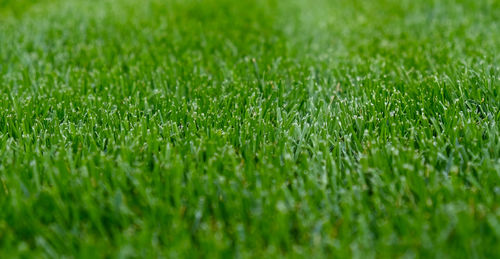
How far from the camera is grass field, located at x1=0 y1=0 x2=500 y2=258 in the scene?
161 centimetres

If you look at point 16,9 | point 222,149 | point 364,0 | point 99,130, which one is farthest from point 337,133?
point 16,9

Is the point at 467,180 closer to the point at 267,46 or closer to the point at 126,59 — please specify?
the point at 267,46

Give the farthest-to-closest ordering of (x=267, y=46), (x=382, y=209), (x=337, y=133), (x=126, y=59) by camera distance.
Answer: (x=267, y=46), (x=126, y=59), (x=337, y=133), (x=382, y=209)

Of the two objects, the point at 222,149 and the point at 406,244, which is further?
the point at 222,149

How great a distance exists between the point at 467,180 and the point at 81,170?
161 centimetres

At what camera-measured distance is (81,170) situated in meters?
1.92

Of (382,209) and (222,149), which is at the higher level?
(222,149)

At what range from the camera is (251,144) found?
2.19 metres

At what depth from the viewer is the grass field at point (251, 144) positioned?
5.29ft

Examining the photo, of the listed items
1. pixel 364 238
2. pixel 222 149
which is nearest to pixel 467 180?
pixel 364 238

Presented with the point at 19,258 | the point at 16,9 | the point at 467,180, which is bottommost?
the point at 467,180

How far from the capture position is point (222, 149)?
6.83ft

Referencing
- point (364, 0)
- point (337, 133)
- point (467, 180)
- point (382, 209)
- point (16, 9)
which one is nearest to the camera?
point (382, 209)

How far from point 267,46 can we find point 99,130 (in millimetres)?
1797
